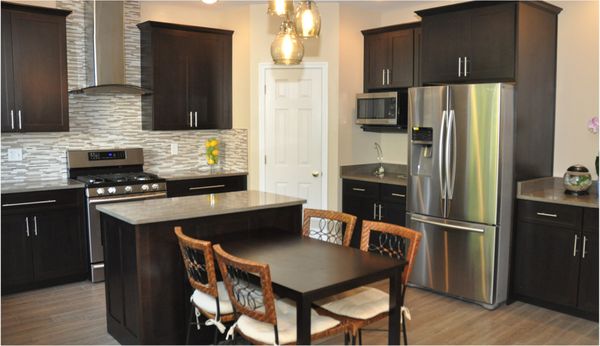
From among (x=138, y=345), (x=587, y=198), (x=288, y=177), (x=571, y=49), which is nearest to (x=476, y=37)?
(x=571, y=49)

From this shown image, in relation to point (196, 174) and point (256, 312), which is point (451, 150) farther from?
point (196, 174)

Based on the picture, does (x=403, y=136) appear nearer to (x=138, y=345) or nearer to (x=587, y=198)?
(x=587, y=198)

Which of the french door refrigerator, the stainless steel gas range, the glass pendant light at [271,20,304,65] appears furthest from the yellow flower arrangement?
the glass pendant light at [271,20,304,65]

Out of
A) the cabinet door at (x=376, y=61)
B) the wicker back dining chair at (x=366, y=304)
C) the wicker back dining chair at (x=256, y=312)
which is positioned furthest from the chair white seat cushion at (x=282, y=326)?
the cabinet door at (x=376, y=61)

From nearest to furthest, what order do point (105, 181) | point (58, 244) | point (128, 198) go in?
point (58, 244), point (105, 181), point (128, 198)

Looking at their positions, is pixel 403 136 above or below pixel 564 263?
above

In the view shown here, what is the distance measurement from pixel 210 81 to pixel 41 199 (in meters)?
2.10

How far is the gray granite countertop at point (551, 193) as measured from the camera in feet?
13.5

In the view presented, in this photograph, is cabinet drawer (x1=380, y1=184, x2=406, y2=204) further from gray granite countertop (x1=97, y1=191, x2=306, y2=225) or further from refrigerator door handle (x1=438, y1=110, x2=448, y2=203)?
gray granite countertop (x1=97, y1=191, x2=306, y2=225)

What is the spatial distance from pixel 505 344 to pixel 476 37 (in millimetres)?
2492

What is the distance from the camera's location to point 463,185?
448 cm

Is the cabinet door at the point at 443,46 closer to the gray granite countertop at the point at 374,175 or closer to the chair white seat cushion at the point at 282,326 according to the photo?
the gray granite countertop at the point at 374,175

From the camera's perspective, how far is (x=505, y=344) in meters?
3.69

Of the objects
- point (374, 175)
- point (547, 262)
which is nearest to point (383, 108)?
point (374, 175)
